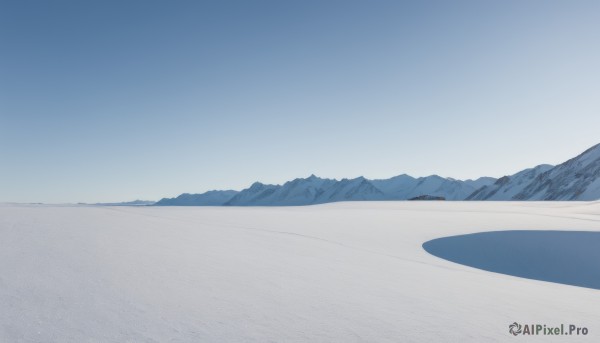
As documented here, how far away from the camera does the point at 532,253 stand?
15.9 m

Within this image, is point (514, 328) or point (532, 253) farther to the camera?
point (532, 253)

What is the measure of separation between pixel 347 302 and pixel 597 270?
13850 mm

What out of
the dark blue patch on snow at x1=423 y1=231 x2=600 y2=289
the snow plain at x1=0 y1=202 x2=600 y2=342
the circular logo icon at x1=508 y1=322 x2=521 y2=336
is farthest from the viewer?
the dark blue patch on snow at x1=423 y1=231 x2=600 y2=289

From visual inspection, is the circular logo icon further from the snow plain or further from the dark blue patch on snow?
the dark blue patch on snow

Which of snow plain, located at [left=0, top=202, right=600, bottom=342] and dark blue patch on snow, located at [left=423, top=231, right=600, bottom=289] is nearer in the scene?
snow plain, located at [left=0, top=202, right=600, bottom=342]

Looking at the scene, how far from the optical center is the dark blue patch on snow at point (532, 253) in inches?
546

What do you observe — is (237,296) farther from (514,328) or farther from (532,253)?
(532,253)

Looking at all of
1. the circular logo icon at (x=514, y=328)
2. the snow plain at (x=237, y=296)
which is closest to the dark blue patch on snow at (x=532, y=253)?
the snow plain at (x=237, y=296)

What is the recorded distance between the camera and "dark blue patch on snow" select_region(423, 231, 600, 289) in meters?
13.9

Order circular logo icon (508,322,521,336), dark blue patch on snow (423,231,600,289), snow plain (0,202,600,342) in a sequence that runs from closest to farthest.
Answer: snow plain (0,202,600,342)
circular logo icon (508,322,521,336)
dark blue patch on snow (423,231,600,289)

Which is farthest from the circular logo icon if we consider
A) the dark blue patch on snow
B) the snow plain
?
the dark blue patch on snow

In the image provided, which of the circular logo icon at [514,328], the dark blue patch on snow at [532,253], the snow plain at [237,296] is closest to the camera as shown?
the snow plain at [237,296]

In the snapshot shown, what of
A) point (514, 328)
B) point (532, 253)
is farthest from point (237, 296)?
point (532, 253)

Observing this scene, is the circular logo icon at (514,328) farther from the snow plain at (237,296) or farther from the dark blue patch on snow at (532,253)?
the dark blue patch on snow at (532,253)
